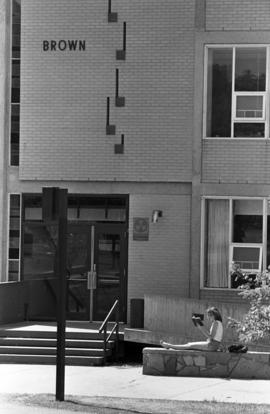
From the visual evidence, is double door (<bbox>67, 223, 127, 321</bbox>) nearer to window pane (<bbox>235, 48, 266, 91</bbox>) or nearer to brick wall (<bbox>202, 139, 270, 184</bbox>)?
brick wall (<bbox>202, 139, 270, 184</bbox>)

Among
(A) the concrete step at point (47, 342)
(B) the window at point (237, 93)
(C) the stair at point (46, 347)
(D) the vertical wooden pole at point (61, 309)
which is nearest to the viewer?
(D) the vertical wooden pole at point (61, 309)

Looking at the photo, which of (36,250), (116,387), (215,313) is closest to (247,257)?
(215,313)

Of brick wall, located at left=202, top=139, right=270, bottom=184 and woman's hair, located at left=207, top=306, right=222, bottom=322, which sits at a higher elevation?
brick wall, located at left=202, top=139, right=270, bottom=184

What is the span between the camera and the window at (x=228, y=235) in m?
17.0

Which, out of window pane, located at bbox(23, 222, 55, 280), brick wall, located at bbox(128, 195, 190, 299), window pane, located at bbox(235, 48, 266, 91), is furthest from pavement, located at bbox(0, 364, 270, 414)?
window pane, located at bbox(235, 48, 266, 91)

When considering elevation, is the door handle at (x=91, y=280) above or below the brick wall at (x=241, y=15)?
below

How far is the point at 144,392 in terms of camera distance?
1181 cm

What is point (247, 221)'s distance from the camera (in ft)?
56.2

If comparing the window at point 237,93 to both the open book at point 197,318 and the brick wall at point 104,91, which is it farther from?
the open book at point 197,318

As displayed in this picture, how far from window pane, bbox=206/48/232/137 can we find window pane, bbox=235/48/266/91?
0.17 m

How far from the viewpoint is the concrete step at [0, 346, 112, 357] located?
15.2 meters


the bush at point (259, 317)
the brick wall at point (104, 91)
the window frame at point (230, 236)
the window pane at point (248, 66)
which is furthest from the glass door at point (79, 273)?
the bush at point (259, 317)

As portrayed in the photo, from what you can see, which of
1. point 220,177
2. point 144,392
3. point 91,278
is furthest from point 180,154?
point 144,392

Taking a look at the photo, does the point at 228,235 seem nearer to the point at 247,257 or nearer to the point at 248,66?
the point at 247,257
